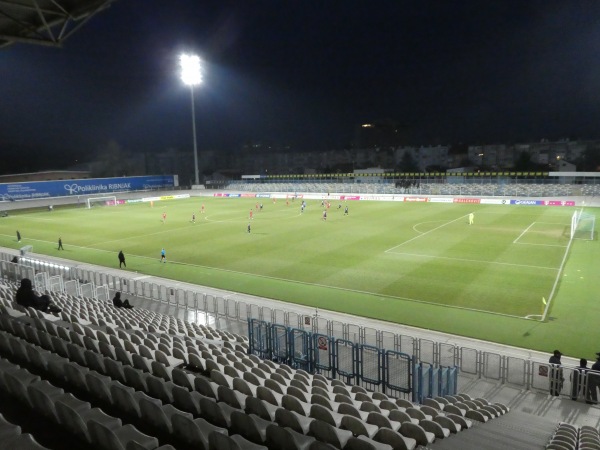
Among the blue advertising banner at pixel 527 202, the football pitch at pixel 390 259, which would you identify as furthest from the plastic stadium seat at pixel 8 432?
the blue advertising banner at pixel 527 202

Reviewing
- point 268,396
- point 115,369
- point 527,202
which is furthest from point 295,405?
point 527,202

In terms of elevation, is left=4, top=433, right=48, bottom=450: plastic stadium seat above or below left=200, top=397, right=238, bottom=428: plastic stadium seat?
above

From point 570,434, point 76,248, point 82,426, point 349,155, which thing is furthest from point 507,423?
point 349,155

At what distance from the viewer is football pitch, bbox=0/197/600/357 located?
1797 cm

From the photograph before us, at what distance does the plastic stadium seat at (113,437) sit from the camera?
4133 mm

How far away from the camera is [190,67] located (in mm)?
70438

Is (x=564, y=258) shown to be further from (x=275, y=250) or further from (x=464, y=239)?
(x=275, y=250)

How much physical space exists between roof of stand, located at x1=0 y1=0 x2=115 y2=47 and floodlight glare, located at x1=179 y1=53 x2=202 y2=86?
196ft

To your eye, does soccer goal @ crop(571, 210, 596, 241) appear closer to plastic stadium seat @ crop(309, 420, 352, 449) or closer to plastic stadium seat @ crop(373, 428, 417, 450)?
plastic stadium seat @ crop(373, 428, 417, 450)

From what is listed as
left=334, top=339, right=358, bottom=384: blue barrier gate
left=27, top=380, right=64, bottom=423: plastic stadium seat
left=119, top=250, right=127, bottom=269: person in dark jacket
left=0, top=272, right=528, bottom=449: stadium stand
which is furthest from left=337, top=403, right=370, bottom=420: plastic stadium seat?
left=119, top=250, right=127, bottom=269: person in dark jacket

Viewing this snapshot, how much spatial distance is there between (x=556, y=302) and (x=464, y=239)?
14486 mm

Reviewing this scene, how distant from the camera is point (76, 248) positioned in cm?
3334

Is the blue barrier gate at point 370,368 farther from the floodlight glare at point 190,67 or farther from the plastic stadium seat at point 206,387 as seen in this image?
→ the floodlight glare at point 190,67

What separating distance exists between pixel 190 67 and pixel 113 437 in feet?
239
